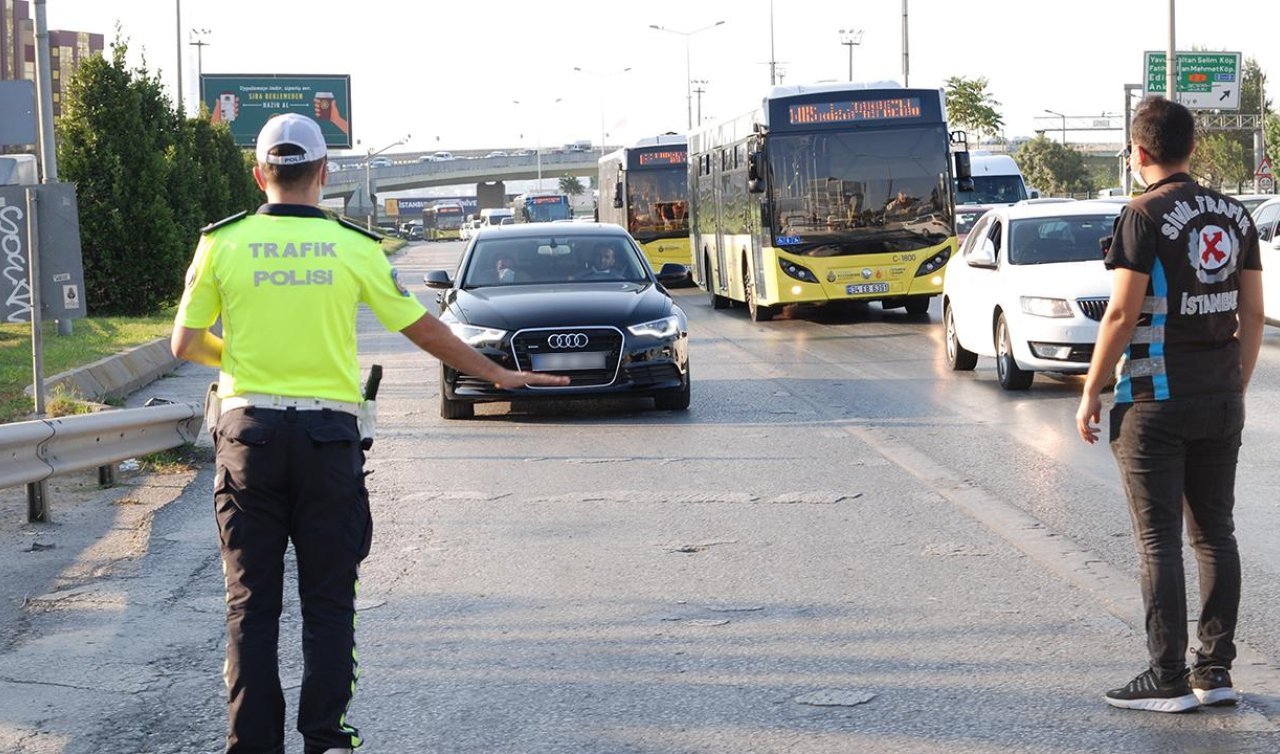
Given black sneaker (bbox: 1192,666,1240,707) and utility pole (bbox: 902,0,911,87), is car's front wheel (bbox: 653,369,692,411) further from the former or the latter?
utility pole (bbox: 902,0,911,87)

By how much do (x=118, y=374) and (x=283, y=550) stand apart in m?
13.0

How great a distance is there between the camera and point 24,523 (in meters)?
9.12

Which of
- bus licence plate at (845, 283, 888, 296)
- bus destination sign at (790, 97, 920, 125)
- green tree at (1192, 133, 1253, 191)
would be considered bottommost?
bus licence plate at (845, 283, 888, 296)

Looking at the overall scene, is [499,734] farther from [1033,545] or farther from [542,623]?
[1033,545]

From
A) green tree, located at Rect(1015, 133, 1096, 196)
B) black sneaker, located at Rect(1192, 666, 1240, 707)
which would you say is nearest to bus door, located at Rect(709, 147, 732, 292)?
black sneaker, located at Rect(1192, 666, 1240, 707)

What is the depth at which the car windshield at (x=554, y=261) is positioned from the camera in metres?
14.7

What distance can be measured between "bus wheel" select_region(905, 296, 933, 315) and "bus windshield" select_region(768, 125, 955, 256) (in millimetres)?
1374

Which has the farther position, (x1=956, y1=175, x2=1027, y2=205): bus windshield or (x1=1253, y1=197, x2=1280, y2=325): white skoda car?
(x1=956, y1=175, x2=1027, y2=205): bus windshield

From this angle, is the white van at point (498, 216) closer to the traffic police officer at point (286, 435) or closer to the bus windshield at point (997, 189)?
the bus windshield at point (997, 189)

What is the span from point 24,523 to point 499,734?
4840 mm

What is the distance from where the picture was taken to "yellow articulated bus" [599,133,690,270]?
127 feet

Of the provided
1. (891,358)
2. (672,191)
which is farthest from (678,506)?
(672,191)

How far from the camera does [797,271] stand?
928 inches

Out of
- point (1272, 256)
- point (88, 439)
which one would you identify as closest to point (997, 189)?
point (1272, 256)
